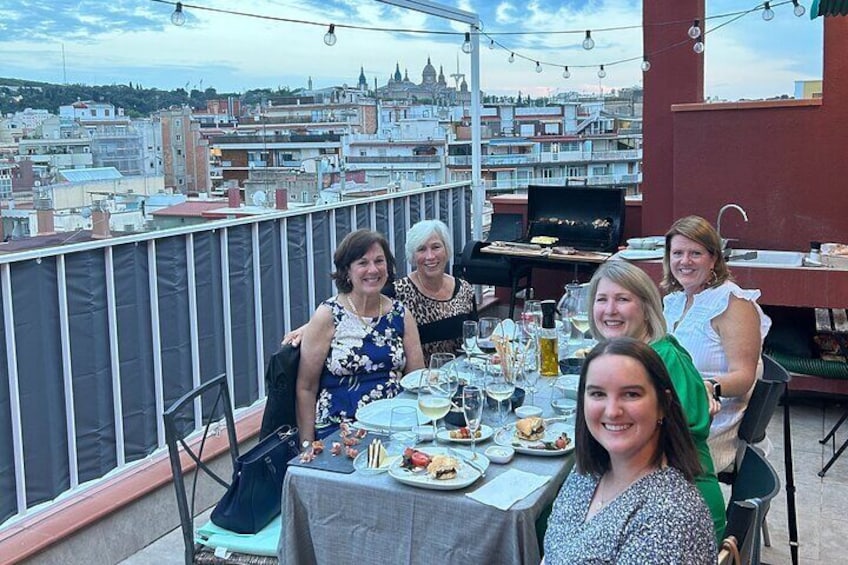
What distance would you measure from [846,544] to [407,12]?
12.8ft

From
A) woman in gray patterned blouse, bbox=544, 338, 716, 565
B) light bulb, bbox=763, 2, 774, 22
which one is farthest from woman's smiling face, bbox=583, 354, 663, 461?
light bulb, bbox=763, 2, 774, 22

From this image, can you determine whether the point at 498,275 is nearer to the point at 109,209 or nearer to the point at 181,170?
the point at 181,170

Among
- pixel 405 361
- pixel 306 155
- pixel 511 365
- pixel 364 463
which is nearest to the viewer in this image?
pixel 364 463

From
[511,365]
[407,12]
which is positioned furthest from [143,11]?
[511,365]

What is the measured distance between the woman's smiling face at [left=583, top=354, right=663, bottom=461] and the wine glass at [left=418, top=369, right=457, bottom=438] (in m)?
0.70

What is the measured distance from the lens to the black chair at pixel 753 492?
169 cm

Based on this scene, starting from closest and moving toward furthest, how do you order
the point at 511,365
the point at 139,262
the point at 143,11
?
the point at 511,365 < the point at 139,262 < the point at 143,11

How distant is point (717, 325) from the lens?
2.85m

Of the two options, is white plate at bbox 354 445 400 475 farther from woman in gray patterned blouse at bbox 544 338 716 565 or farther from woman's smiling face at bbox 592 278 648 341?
woman's smiling face at bbox 592 278 648 341

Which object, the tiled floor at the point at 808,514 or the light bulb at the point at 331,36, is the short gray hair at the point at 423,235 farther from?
the tiled floor at the point at 808,514

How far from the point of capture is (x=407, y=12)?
534 cm

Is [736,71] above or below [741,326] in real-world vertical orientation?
above

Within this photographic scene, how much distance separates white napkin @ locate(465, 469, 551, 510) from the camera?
1.90m

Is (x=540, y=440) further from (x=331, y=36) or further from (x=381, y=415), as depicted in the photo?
(x=331, y=36)
